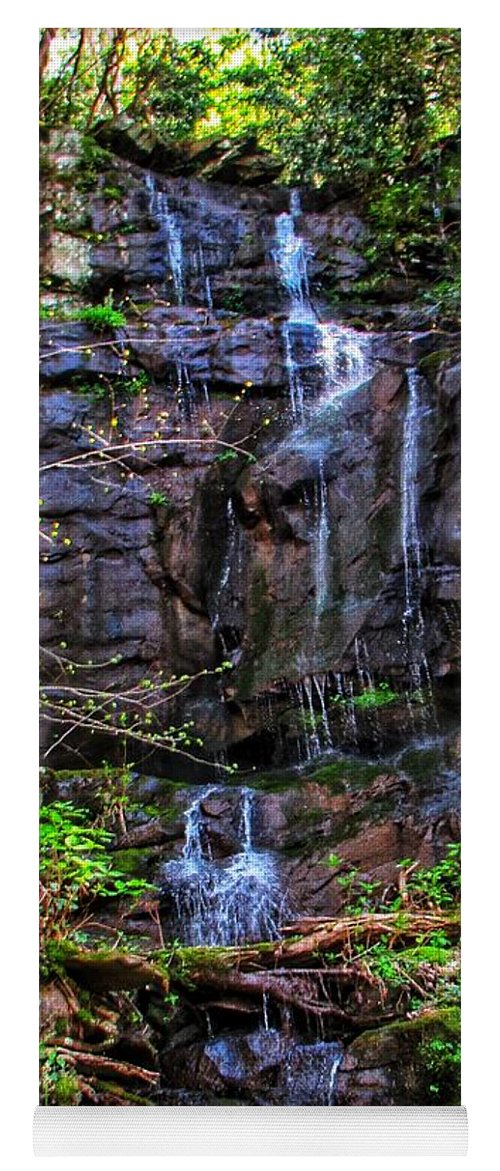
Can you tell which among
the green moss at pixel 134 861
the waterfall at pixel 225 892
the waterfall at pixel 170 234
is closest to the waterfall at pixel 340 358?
the waterfall at pixel 170 234

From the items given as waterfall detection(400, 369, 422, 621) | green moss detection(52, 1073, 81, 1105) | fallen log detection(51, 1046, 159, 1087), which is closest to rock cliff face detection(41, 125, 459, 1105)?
waterfall detection(400, 369, 422, 621)

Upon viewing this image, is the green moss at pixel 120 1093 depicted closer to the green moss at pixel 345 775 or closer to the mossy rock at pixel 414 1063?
the mossy rock at pixel 414 1063

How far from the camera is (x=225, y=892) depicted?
11.2 ft

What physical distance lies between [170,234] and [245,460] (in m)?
0.83

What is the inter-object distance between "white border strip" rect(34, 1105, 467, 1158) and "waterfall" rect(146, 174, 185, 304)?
273 centimetres

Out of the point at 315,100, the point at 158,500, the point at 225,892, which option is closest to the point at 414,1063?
the point at 225,892

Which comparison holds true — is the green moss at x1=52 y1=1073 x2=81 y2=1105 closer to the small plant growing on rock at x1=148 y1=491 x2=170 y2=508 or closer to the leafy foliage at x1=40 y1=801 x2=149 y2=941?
the leafy foliage at x1=40 y1=801 x2=149 y2=941

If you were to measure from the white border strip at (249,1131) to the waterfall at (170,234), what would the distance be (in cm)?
273

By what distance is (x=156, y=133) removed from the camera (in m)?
3.61

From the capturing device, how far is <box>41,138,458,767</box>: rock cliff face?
11.4ft

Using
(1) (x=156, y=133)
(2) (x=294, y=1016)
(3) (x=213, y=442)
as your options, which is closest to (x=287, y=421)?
(3) (x=213, y=442)

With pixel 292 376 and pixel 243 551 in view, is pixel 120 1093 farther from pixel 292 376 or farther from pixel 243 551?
pixel 292 376

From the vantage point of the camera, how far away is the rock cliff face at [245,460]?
347 centimetres

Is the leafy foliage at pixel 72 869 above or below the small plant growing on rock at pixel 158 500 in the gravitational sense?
below
